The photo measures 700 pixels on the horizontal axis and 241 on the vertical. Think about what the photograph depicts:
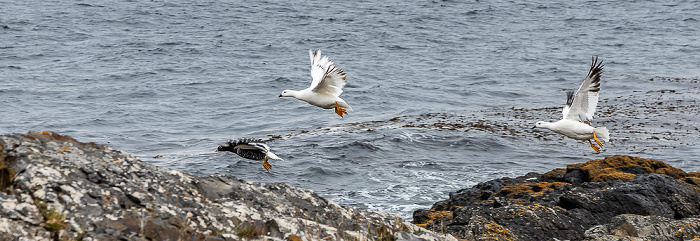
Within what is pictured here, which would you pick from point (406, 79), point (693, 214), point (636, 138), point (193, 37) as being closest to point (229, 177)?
point (693, 214)

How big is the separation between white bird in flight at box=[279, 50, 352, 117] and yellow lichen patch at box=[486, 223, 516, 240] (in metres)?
5.17

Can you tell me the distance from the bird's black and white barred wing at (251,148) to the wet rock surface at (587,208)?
2.20 metres

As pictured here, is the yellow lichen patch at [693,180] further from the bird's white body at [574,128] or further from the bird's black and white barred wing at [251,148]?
the bird's black and white barred wing at [251,148]

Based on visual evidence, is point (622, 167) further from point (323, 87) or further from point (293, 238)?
point (293, 238)

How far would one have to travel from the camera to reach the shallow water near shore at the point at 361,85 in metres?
18.6

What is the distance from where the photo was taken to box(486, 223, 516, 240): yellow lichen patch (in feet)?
23.1

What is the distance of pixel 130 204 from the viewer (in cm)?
463

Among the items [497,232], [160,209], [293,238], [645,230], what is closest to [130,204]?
[160,209]

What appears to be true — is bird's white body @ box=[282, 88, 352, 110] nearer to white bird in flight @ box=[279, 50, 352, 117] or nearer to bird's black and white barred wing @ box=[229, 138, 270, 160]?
white bird in flight @ box=[279, 50, 352, 117]

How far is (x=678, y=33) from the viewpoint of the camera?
45.1 m

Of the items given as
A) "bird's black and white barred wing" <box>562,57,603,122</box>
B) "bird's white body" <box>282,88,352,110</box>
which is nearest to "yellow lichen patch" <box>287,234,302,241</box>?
"bird's white body" <box>282,88,352,110</box>

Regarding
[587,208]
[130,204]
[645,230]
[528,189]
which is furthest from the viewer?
[528,189]

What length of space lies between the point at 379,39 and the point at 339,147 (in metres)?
22.0

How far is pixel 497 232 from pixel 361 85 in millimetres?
22749
